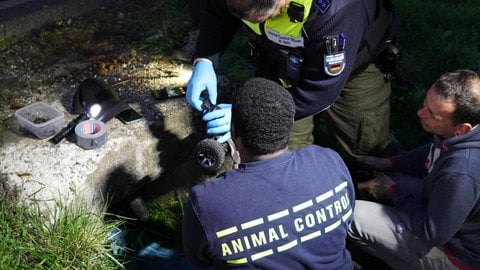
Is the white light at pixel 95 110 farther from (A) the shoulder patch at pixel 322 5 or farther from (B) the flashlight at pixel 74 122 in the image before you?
(A) the shoulder patch at pixel 322 5

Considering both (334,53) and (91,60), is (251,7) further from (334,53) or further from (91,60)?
(91,60)

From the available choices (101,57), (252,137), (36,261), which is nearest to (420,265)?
(252,137)

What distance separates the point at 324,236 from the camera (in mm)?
1854

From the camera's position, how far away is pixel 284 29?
242cm

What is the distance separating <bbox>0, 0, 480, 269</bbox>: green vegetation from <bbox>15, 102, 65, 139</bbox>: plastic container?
41 centimetres

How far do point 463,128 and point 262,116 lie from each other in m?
1.00

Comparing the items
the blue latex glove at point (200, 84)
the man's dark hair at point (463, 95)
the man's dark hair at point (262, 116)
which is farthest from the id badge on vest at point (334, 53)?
the blue latex glove at point (200, 84)

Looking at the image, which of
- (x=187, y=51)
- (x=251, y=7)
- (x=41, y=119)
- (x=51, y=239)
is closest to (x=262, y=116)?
(x=251, y=7)

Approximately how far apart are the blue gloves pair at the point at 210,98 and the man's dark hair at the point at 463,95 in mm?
1019

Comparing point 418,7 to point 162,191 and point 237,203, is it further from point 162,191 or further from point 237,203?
point 237,203

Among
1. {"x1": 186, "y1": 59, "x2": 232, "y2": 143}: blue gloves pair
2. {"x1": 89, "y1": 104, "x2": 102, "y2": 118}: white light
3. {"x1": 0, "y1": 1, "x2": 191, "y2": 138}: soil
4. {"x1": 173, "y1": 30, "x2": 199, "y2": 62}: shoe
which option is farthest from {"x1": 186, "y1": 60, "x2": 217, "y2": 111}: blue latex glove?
{"x1": 173, "y1": 30, "x2": 199, "y2": 62}: shoe

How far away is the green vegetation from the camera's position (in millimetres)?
2432

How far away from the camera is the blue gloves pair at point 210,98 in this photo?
2.56 metres

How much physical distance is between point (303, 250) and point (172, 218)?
1.58 metres
